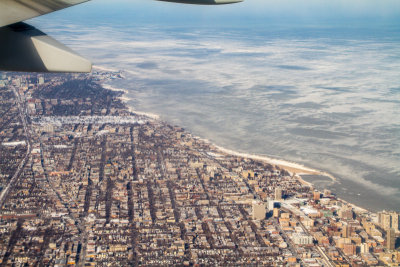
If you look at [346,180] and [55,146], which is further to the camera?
[55,146]

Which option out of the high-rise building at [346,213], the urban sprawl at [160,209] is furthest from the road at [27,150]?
the high-rise building at [346,213]

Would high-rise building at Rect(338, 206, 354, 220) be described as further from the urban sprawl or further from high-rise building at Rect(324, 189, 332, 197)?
high-rise building at Rect(324, 189, 332, 197)

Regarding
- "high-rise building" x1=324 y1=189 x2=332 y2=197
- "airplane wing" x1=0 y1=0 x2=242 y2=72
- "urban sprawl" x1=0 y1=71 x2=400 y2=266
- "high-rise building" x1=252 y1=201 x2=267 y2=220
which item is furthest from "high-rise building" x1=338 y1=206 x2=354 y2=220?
"airplane wing" x1=0 y1=0 x2=242 y2=72

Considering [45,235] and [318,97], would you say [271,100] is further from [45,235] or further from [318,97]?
[45,235]

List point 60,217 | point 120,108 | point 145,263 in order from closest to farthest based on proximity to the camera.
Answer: point 145,263 < point 60,217 < point 120,108

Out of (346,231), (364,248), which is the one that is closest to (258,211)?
(346,231)

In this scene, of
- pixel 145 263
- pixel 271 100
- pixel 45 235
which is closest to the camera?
pixel 145 263

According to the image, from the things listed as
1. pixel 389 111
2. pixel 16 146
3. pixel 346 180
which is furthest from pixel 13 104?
pixel 389 111
